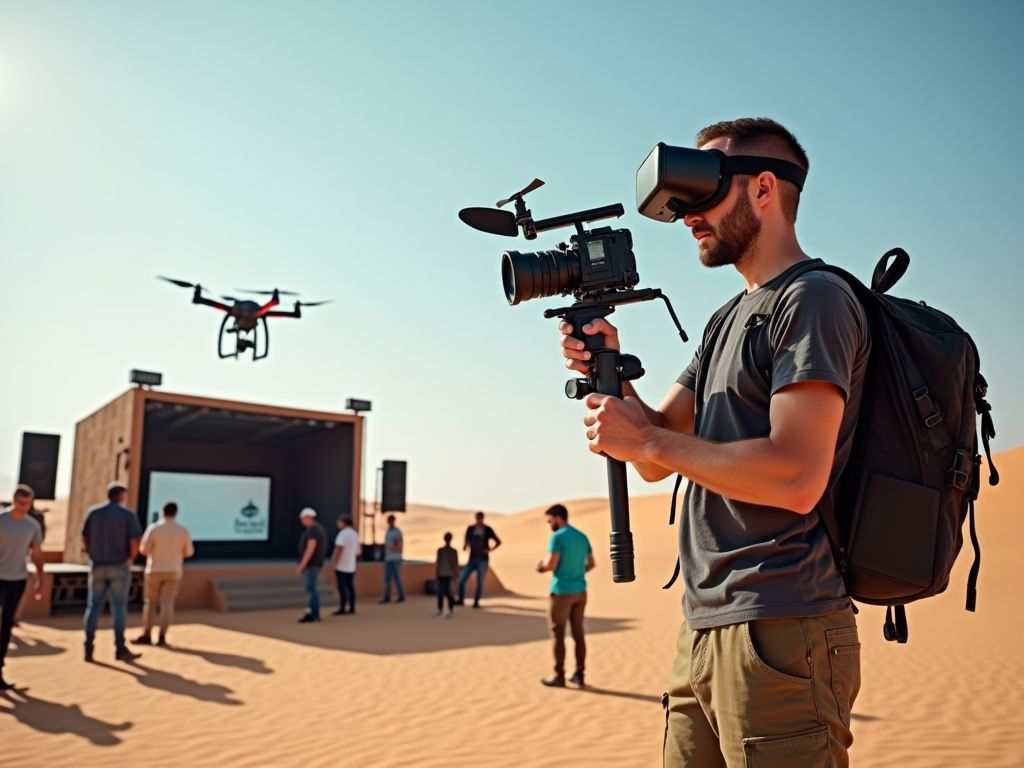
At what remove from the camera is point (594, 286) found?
194 centimetres

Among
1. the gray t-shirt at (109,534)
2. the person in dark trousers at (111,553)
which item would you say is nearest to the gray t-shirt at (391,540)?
the person in dark trousers at (111,553)

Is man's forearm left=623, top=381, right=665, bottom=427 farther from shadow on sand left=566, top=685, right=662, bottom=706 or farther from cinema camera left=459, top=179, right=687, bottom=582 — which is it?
shadow on sand left=566, top=685, right=662, bottom=706

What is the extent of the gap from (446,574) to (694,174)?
43.3ft

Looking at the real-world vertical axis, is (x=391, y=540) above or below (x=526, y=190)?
below

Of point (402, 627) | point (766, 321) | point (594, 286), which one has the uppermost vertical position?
point (594, 286)

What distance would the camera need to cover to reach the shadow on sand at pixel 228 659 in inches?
342

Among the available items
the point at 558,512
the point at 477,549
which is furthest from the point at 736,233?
the point at 477,549

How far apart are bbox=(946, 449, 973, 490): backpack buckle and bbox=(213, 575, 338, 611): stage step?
1424 cm

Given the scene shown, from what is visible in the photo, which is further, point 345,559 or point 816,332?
point 345,559

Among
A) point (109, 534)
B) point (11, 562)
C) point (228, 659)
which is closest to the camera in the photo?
point (11, 562)

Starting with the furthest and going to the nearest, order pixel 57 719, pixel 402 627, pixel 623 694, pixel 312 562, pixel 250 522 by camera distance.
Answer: pixel 250 522
pixel 312 562
pixel 402 627
pixel 623 694
pixel 57 719

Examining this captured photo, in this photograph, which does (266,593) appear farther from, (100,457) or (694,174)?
(694,174)

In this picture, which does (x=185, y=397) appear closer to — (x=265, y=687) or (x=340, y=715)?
(x=265, y=687)

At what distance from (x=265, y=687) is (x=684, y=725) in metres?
6.91
